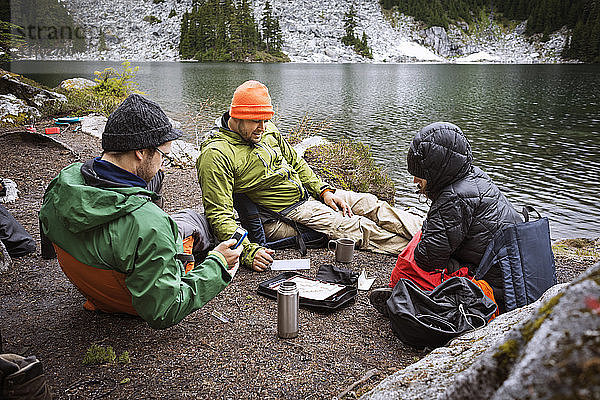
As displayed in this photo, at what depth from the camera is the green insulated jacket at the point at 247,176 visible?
498cm

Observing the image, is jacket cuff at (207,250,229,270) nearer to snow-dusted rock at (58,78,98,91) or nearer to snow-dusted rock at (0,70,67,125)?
snow-dusted rock at (0,70,67,125)

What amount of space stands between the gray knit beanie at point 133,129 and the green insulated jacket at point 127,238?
308mm

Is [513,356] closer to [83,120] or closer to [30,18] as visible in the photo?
[83,120]

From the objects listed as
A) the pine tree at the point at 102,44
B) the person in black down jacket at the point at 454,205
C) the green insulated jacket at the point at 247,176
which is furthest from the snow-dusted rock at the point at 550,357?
the pine tree at the point at 102,44

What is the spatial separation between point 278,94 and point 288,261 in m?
29.1

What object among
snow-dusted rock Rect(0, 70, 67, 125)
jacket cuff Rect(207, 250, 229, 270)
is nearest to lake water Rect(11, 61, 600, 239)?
snow-dusted rock Rect(0, 70, 67, 125)

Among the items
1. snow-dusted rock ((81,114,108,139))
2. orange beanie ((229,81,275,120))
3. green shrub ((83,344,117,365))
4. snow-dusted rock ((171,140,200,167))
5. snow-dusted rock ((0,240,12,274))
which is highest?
orange beanie ((229,81,275,120))

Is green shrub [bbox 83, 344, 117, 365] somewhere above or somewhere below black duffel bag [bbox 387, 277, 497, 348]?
below

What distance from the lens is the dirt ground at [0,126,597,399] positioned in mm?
3158

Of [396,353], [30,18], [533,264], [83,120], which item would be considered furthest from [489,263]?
[30,18]

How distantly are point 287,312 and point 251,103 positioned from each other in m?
2.34

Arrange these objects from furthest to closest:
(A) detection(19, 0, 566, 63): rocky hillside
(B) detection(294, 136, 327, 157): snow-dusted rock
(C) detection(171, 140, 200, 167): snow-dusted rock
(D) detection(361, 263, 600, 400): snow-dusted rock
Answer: (A) detection(19, 0, 566, 63): rocky hillside, (B) detection(294, 136, 327, 157): snow-dusted rock, (C) detection(171, 140, 200, 167): snow-dusted rock, (D) detection(361, 263, 600, 400): snow-dusted rock

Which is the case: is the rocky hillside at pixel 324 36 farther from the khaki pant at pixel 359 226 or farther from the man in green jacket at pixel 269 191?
the khaki pant at pixel 359 226

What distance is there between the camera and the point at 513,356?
45.1 inches
